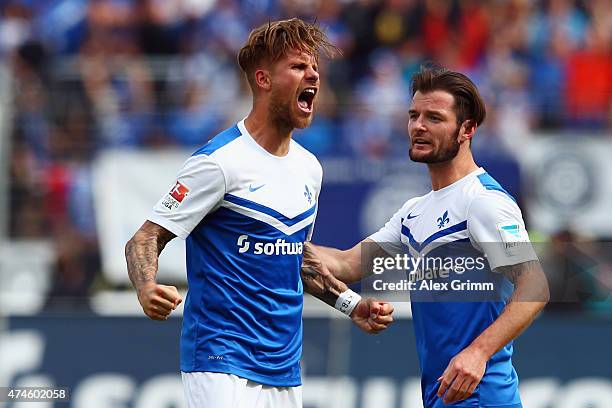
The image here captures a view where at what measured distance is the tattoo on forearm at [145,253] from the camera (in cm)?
541

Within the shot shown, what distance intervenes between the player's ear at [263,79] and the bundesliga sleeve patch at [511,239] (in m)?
1.39

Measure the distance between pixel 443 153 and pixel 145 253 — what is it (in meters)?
1.57

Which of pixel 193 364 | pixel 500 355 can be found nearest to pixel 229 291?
pixel 193 364

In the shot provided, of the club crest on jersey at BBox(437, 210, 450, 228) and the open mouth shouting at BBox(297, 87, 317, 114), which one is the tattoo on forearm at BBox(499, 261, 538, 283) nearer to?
the club crest on jersey at BBox(437, 210, 450, 228)

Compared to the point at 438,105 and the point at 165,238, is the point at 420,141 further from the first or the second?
the point at 165,238

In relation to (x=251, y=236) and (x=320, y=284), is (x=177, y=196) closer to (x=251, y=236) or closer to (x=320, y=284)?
(x=251, y=236)

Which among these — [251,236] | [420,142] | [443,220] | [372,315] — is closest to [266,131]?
[251,236]

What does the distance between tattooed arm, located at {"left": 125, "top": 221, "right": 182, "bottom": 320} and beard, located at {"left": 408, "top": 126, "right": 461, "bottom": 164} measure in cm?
130

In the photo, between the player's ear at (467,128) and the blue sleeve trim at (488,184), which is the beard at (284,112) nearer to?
the player's ear at (467,128)

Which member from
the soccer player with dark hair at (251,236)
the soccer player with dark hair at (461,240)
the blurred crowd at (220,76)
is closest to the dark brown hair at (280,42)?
the soccer player with dark hair at (251,236)

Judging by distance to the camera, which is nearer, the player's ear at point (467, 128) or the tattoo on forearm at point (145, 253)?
the tattoo on forearm at point (145, 253)

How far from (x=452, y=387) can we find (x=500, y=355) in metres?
0.58

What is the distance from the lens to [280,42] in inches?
233

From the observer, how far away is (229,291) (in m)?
5.72
